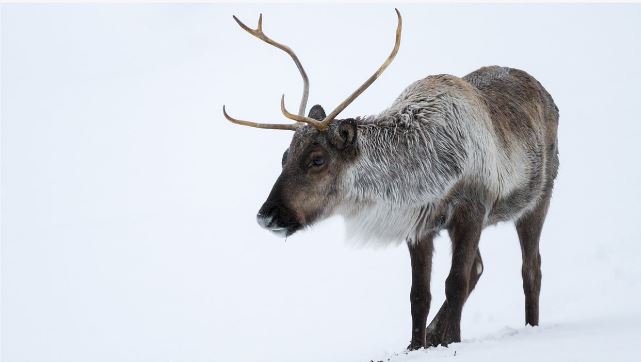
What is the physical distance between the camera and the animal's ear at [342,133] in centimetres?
782

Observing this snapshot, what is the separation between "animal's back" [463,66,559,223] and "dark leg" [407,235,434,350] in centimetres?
70

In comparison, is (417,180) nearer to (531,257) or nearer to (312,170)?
(312,170)

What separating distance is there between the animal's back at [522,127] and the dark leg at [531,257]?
237 mm

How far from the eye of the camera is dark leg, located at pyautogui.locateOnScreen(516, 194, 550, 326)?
31.4ft

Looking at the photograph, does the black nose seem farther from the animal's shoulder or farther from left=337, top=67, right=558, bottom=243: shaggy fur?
the animal's shoulder

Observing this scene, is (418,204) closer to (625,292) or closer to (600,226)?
(625,292)

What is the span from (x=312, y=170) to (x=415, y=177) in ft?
2.76

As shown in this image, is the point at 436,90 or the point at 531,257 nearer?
the point at 436,90

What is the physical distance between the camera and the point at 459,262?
784 cm

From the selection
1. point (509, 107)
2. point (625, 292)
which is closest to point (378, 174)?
point (509, 107)

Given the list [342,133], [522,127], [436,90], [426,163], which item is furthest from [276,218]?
[522,127]

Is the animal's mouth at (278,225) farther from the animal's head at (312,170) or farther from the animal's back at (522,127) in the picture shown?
the animal's back at (522,127)

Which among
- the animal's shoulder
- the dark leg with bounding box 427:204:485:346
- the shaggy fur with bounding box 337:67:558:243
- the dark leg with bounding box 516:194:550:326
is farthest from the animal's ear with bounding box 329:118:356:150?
the dark leg with bounding box 516:194:550:326

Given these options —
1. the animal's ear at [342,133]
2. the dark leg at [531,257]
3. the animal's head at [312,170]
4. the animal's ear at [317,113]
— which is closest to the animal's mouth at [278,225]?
the animal's head at [312,170]
